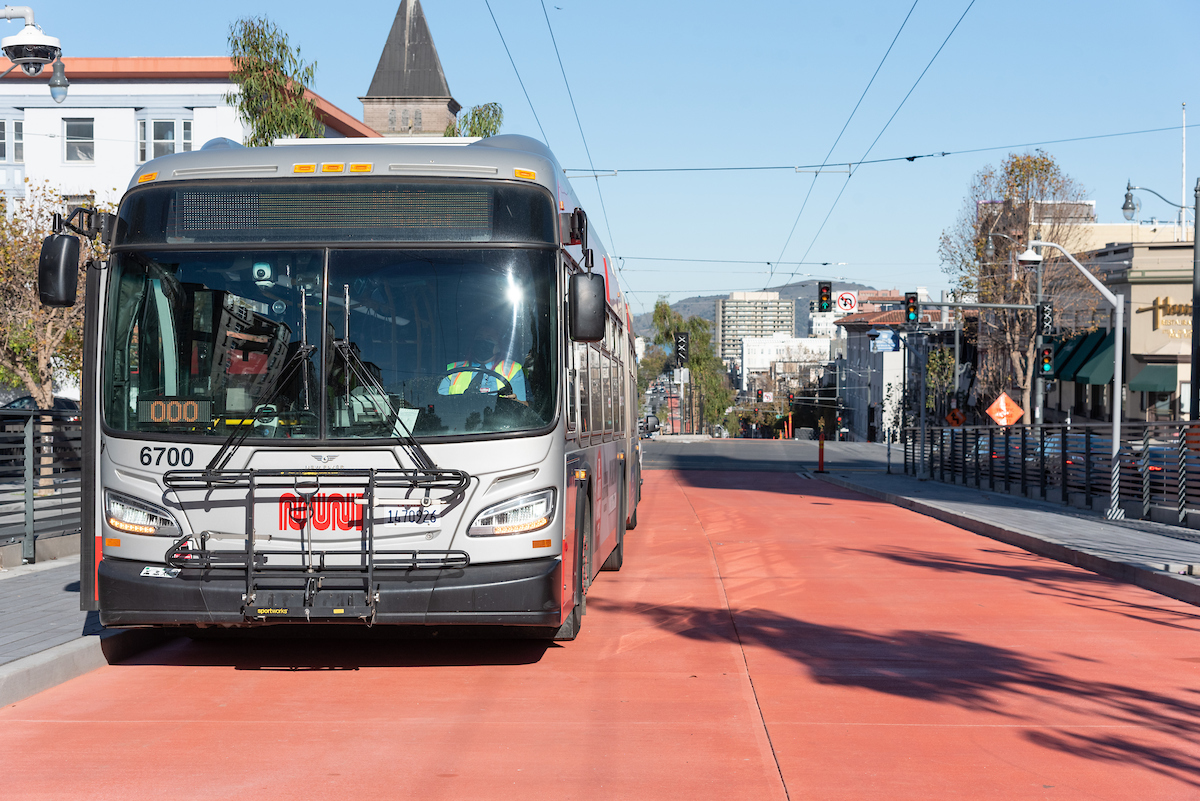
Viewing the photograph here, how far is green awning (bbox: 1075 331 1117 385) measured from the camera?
47500 mm

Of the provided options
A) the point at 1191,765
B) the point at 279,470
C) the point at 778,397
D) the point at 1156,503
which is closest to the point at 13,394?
the point at 1156,503

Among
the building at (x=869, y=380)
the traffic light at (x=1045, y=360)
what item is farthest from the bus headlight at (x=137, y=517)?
the building at (x=869, y=380)

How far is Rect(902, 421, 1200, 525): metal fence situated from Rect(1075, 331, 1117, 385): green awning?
1551 cm

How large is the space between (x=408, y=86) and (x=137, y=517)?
66.1m

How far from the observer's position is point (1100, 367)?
48.3 metres

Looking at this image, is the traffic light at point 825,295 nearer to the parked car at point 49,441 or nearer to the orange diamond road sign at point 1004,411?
the orange diamond road sign at point 1004,411

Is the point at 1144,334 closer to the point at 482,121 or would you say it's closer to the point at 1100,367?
the point at 1100,367

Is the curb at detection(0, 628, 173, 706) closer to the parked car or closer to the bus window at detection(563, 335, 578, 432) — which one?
the bus window at detection(563, 335, 578, 432)

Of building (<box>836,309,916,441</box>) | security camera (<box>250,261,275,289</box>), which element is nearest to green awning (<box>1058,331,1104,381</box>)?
building (<box>836,309,916,441</box>)

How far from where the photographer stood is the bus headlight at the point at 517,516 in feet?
23.7

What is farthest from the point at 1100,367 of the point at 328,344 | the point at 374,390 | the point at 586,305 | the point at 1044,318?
the point at 328,344

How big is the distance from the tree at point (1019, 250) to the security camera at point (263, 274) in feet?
145

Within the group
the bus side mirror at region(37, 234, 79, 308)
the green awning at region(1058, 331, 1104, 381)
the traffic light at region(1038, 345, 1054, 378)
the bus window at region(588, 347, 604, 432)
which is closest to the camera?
the bus side mirror at region(37, 234, 79, 308)

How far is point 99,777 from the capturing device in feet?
18.0
